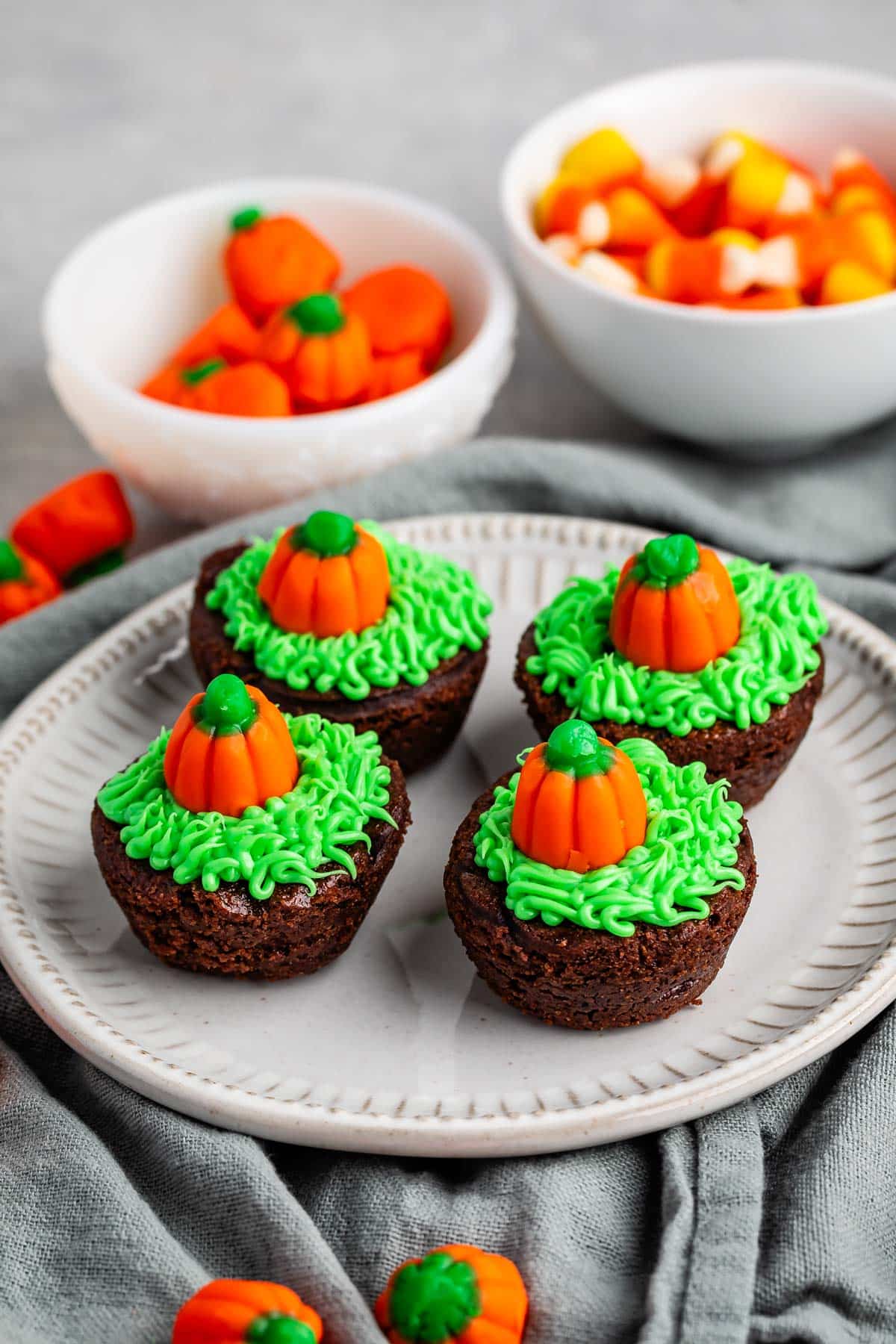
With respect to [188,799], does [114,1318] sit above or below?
below

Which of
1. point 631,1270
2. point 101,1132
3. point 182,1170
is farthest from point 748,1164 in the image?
point 101,1132

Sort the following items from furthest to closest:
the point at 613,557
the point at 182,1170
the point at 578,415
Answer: the point at 578,415, the point at 613,557, the point at 182,1170

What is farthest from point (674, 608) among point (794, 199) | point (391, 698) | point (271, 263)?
point (271, 263)

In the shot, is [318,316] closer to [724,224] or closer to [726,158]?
[724,224]

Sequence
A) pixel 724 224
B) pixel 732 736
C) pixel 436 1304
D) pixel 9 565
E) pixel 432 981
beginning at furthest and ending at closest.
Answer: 1. pixel 724 224
2. pixel 9 565
3. pixel 732 736
4. pixel 432 981
5. pixel 436 1304

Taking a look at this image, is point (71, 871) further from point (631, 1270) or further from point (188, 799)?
point (631, 1270)
